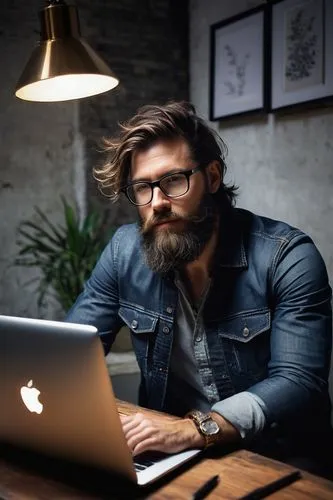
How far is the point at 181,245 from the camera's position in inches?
71.4

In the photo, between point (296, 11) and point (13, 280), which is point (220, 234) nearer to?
point (296, 11)

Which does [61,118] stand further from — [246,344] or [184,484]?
[184,484]

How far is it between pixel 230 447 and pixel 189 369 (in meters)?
0.48

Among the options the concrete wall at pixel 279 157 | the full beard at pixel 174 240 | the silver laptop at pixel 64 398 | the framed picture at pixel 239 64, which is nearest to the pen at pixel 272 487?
the silver laptop at pixel 64 398

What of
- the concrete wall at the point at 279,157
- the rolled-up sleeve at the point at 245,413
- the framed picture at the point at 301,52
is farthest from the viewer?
the concrete wall at the point at 279,157

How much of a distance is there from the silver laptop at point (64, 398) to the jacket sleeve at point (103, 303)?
0.73 metres

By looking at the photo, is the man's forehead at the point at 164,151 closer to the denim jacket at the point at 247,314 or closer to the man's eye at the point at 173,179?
the man's eye at the point at 173,179

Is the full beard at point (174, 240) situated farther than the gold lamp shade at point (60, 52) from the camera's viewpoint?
Yes

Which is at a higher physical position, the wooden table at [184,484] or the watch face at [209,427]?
the watch face at [209,427]

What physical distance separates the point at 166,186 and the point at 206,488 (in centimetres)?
89

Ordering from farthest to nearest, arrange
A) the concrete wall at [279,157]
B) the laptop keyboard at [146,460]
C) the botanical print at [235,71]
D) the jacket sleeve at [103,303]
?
the botanical print at [235,71] → the concrete wall at [279,157] → the jacket sleeve at [103,303] → the laptop keyboard at [146,460]

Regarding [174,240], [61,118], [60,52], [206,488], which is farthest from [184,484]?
[61,118]

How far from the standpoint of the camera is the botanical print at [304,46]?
293 centimetres

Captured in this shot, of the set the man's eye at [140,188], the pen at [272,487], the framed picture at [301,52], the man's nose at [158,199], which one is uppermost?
the framed picture at [301,52]
